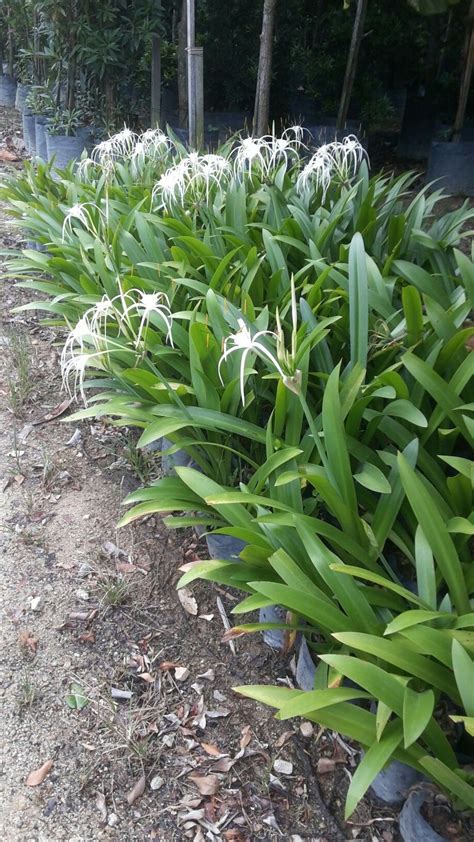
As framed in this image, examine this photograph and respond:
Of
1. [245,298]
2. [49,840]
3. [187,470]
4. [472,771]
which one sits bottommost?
[49,840]

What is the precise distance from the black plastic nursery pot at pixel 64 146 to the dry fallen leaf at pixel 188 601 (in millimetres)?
4570

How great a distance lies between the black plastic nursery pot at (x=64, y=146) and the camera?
5602mm

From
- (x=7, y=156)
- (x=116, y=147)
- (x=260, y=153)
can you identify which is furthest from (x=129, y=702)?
(x=7, y=156)

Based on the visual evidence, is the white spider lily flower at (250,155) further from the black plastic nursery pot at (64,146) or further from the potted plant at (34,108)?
the potted plant at (34,108)

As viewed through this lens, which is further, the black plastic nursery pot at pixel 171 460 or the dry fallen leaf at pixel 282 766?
the black plastic nursery pot at pixel 171 460

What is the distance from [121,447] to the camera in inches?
100

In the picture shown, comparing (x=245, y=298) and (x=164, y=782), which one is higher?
(x=245, y=298)

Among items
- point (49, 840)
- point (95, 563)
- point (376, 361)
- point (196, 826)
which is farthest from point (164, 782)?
point (376, 361)

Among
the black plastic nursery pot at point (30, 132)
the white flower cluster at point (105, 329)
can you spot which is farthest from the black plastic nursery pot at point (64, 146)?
the white flower cluster at point (105, 329)

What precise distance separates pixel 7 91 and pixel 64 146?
15.3ft

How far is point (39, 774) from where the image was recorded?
4.90 ft

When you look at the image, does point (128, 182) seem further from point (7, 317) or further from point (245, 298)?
point (245, 298)

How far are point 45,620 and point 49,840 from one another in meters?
0.59

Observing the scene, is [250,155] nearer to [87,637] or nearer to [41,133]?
[87,637]
